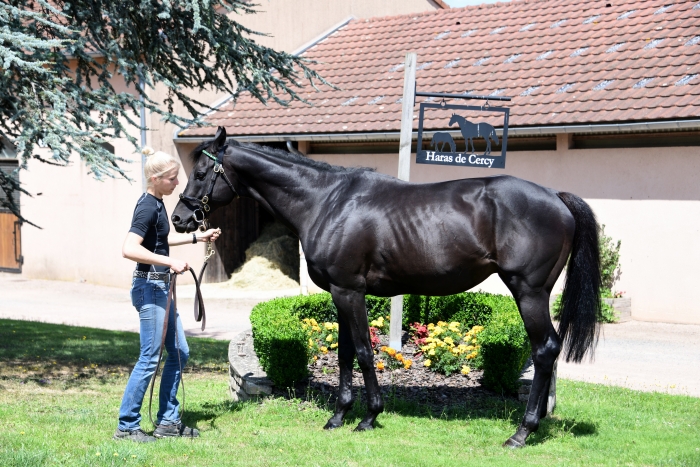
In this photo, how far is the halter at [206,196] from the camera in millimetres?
6215

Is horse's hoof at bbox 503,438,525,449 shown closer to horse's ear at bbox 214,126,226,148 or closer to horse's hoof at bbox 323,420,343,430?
horse's hoof at bbox 323,420,343,430

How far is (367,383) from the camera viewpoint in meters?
6.27

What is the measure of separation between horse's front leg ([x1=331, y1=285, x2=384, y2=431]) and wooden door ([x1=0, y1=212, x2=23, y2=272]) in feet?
53.9

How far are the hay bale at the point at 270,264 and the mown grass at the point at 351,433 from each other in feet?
32.8

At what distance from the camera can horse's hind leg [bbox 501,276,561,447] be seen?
19.1 feet

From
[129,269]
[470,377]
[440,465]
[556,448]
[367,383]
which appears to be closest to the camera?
[440,465]

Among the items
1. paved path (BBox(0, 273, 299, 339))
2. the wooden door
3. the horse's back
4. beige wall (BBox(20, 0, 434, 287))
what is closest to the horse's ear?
the horse's back

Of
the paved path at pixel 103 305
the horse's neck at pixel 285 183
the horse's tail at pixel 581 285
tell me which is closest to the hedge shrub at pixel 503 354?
the horse's tail at pixel 581 285

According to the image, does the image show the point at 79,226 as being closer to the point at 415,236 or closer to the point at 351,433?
the point at 351,433

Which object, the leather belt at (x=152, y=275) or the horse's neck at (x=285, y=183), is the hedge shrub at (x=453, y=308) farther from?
the leather belt at (x=152, y=275)

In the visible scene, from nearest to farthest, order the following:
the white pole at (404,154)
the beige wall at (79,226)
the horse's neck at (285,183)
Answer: the horse's neck at (285,183) < the white pole at (404,154) < the beige wall at (79,226)

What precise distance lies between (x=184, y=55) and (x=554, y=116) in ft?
22.4

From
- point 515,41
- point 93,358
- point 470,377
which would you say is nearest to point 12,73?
point 93,358

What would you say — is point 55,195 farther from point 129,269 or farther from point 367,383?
point 367,383
